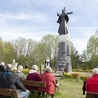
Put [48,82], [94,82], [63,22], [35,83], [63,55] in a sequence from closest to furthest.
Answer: [94,82], [35,83], [48,82], [63,55], [63,22]

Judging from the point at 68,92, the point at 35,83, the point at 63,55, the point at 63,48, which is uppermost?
the point at 63,48

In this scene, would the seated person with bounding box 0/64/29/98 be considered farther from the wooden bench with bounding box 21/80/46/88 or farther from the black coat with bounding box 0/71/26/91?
the wooden bench with bounding box 21/80/46/88

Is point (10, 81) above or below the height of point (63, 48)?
below

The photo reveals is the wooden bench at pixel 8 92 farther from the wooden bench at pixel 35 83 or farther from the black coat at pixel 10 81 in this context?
the wooden bench at pixel 35 83

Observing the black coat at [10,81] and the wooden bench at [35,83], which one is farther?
the wooden bench at [35,83]

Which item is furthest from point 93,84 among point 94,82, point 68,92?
point 68,92

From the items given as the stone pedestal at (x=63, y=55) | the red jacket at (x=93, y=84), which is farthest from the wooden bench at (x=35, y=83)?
the stone pedestal at (x=63, y=55)

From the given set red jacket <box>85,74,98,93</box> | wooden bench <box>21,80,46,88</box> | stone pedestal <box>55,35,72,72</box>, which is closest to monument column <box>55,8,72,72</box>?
stone pedestal <box>55,35,72,72</box>

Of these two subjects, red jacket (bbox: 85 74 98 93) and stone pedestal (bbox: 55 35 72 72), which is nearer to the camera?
red jacket (bbox: 85 74 98 93)

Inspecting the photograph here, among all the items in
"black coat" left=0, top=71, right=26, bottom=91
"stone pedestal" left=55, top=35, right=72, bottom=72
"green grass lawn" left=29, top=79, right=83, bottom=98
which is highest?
"stone pedestal" left=55, top=35, right=72, bottom=72

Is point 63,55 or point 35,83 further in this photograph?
point 63,55

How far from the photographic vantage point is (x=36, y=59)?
69.1m

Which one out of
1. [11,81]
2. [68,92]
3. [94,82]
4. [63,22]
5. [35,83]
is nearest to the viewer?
A: [11,81]

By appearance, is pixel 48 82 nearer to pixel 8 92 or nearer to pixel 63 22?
pixel 8 92
